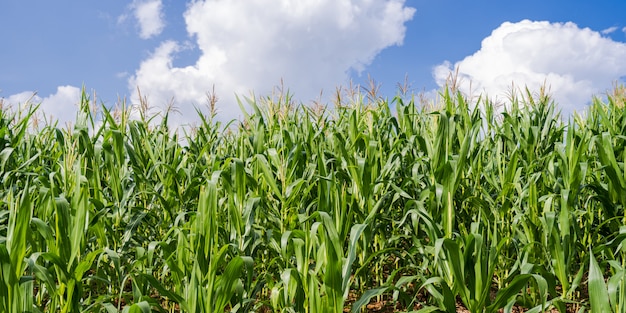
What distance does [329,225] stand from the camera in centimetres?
237

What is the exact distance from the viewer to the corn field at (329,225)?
237 cm

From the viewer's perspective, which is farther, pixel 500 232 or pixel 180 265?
pixel 500 232

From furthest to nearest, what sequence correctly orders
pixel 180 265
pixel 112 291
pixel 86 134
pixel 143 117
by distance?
pixel 143 117 → pixel 86 134 → pixel 112 291 → pixel 180 265

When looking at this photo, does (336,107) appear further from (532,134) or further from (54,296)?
(54,296)

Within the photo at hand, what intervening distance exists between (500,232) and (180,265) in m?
2.12

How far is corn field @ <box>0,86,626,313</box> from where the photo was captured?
237 cm

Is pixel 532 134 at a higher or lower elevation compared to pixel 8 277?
higher

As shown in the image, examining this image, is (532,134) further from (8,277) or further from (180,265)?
(8,277)

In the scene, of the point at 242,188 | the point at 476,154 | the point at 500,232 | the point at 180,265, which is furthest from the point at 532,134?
the point at 180,265

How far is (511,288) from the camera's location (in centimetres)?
240

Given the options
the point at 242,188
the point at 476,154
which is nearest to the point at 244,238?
the point at 242,188

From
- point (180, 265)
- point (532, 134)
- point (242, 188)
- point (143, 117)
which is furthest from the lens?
point (143, 117)

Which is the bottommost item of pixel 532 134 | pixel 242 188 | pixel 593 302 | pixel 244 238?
pixel 593 302

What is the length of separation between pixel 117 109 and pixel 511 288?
376 centimetres
